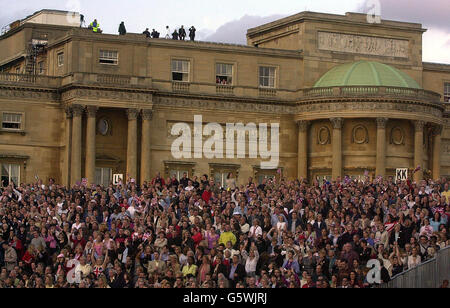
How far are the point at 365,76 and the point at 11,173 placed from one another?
23.9 m

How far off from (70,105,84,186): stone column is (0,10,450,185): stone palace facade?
6 centimetres

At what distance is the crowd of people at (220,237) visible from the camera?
3588 cm

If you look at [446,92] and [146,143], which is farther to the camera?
[446,92]

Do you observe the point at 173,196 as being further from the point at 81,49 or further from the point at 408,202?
the point at 81,49

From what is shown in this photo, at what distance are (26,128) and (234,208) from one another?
103 feet

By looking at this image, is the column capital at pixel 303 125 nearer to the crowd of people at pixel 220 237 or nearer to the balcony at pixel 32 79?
the balcony at pixel 32 79

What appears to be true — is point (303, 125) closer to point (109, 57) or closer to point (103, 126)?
point (103, 126)

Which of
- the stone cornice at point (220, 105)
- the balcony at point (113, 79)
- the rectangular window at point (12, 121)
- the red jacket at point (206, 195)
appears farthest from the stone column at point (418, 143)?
the red jacket at point (206, 195)

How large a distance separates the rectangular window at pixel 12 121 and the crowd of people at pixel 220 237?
2399 cm

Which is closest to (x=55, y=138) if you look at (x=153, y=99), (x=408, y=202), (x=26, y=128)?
(x=26, y=128)

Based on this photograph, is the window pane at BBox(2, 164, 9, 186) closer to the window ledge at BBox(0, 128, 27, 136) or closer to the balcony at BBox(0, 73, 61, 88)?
the window ledge at BBox(0, 128, 27, 136)

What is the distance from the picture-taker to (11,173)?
237ft

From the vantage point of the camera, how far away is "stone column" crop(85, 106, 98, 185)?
2825 inches

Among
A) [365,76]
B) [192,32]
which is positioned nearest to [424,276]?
[365,76]
